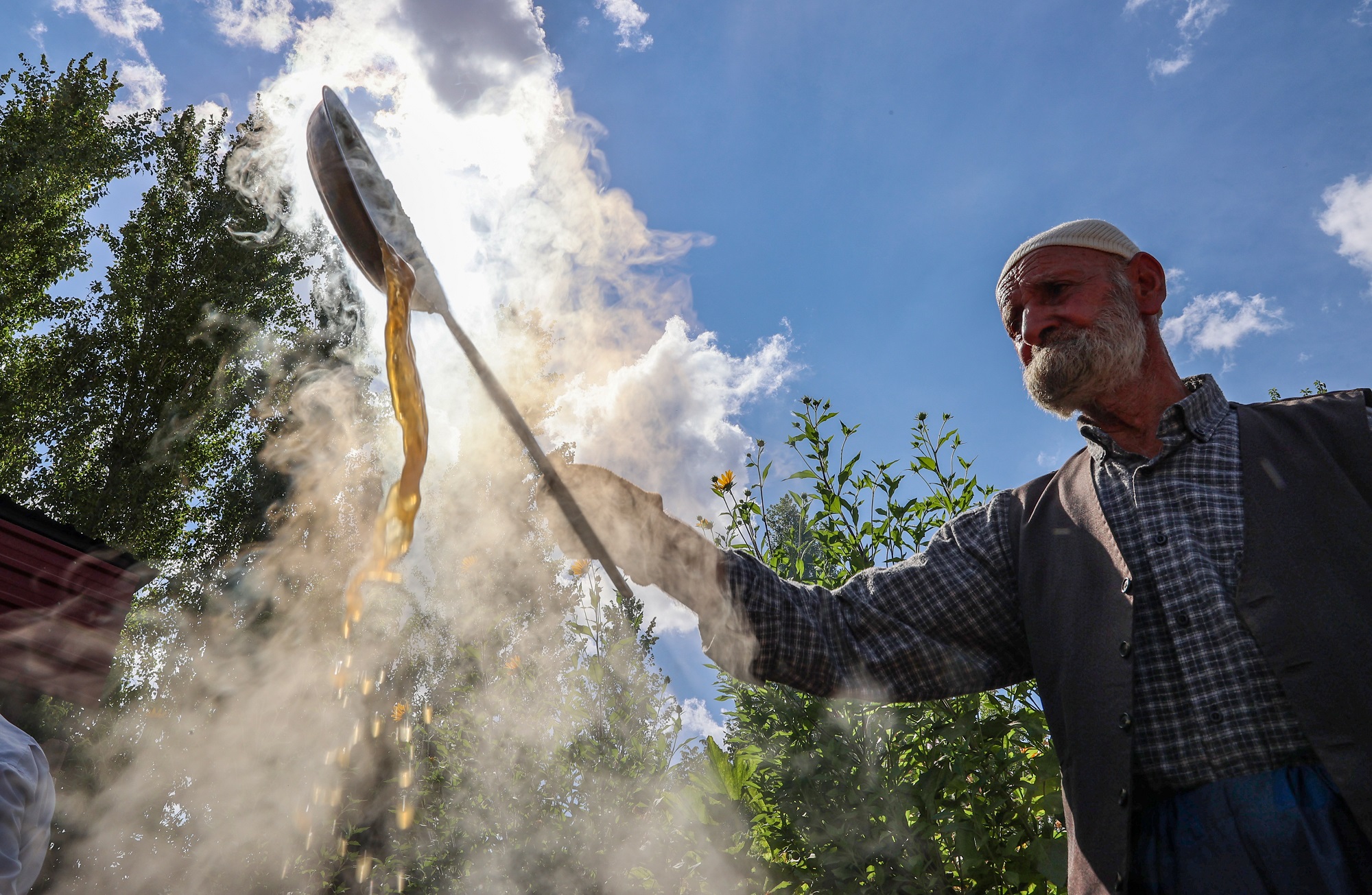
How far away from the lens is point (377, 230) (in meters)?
1.61

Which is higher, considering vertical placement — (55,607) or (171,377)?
(171,377)

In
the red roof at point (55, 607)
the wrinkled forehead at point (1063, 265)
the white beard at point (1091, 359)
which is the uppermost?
the red roof at point (55, 607)

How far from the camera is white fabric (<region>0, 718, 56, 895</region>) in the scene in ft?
8.16

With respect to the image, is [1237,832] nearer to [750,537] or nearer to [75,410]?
[750,537]

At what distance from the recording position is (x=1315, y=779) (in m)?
1.16

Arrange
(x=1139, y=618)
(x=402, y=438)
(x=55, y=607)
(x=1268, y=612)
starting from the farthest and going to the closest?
(x=55, y=607) < (x=402, y=438) < (x=1139, y=618) < (x=1268, y=612)

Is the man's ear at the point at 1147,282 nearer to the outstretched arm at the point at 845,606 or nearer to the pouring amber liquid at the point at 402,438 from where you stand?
the outstretched arm at the point at 845,606

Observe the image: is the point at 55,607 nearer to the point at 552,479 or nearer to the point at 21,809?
the point at 21,809

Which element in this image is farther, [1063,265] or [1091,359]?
[1063,265]

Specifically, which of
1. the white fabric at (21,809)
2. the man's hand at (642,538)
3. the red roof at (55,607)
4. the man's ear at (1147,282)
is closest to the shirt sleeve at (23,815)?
the white fabric at (21,809)

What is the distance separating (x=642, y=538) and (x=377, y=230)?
0.90 metres

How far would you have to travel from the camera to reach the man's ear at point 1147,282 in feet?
6.08

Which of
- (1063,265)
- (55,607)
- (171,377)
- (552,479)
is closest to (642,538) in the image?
(552,479)

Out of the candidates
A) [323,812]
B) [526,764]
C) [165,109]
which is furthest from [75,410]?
[526,764]
